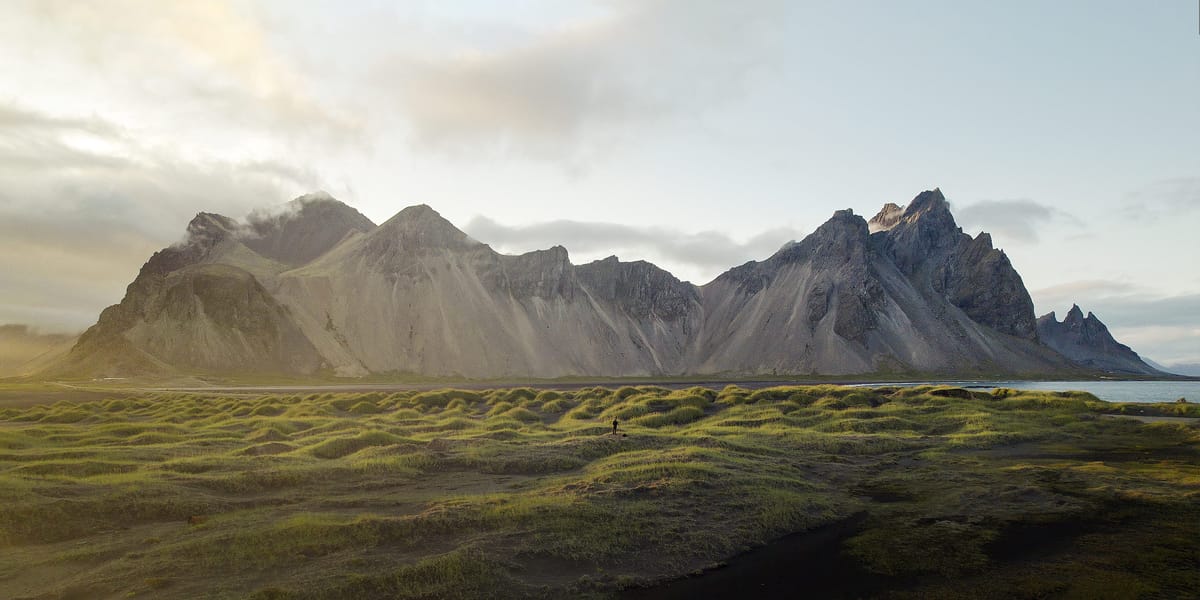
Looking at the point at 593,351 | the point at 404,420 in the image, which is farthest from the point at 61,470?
the point at 593,351

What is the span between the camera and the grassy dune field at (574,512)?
14531 millimetres

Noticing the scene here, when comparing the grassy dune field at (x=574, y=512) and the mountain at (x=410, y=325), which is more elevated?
the mountain at (x=410, y=325)

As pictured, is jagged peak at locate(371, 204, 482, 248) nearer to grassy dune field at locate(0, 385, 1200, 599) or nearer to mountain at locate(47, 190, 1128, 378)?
mountain at locate(47, 190, 1128, 378)

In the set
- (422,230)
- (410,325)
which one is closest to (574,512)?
(410,325)

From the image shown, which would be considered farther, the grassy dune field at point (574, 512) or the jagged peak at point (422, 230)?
the jagged peak at point (422, 230)

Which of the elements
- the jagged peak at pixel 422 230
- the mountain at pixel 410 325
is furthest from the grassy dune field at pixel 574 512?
the jagged peak at pixel 422 230

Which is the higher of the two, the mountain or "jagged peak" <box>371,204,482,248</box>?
"jagged peak" <box>371,204,482,248</box>

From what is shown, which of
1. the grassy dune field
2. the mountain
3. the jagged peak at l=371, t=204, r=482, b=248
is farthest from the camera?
the jagged peak at l=371, t=204, r=482, b=248

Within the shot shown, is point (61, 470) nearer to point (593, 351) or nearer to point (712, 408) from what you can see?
point (712, 408)

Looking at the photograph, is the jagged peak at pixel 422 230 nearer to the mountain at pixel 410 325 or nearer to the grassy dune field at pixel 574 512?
the mountain at pixel 410 325

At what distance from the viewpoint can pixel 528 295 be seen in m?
192

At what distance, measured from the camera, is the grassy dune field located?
14531 mm

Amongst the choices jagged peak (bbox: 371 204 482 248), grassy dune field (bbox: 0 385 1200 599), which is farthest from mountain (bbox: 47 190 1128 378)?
grassy dune field (bbox: 0 385 1200 599)

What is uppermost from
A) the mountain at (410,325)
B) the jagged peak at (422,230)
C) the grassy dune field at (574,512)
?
the jagged peak at (422,230)
